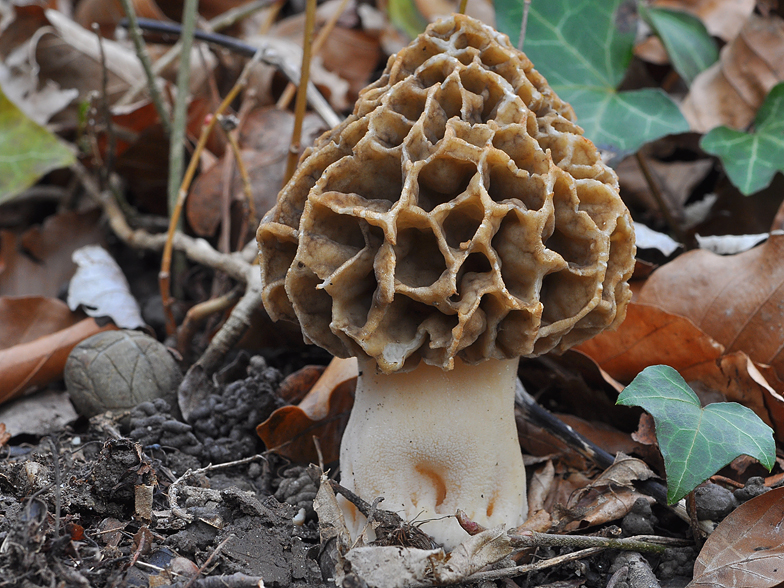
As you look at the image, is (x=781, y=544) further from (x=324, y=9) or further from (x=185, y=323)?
(x=324, y=9)

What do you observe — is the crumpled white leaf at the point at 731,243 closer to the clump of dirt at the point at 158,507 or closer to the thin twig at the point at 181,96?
the clump of dirt at the point at 158,507

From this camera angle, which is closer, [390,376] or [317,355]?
[390,376]

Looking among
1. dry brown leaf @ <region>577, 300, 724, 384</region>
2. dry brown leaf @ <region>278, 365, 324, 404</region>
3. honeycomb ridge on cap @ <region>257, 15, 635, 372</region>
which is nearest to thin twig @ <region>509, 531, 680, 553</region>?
honeycomb ridge on cap @ <region>257, 15, 635, 372</region>

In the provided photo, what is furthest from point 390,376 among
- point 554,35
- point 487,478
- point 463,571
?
point 554,35

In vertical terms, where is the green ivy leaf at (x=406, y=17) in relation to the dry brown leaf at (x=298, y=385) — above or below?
above

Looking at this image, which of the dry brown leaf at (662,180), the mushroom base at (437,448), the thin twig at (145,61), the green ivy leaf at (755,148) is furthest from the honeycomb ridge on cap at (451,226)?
the dry brown leaf at (662,180)

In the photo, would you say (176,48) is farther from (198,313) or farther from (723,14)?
(723,14)

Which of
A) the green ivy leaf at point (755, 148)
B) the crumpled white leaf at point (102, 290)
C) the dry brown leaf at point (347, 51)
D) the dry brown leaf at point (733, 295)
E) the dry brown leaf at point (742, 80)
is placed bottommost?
the crumpled white leaf at point (102, 290)

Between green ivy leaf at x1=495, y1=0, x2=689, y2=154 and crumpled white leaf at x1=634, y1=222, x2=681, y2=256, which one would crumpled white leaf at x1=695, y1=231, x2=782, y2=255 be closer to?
crumpled white leaf at x1=634, y1=222, x2=681, y2=256
